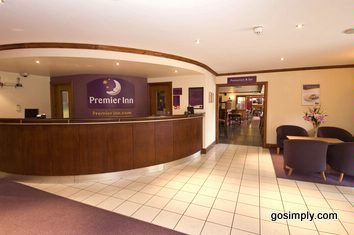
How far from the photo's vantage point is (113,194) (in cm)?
311

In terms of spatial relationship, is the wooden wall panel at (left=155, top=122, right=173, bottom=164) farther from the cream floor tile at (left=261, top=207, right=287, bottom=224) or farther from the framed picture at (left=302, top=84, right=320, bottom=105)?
the framed picture at (left=302, top=84, right=320, bottom=105)

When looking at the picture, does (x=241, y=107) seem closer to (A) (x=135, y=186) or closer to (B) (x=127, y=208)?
(A) (x=135, y=186)

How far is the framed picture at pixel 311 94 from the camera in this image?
568 cm

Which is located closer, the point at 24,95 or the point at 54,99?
the point at 24,95

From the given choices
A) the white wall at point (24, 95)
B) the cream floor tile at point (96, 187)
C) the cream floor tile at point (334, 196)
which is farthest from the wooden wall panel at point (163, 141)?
the white wall at point (24, 95)

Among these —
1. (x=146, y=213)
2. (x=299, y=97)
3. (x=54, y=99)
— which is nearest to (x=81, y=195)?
(x=146, y=213)

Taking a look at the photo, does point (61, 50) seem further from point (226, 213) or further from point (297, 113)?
point (297, 113)

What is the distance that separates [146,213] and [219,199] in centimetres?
119

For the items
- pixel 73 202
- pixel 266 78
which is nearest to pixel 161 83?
pixel 266 78

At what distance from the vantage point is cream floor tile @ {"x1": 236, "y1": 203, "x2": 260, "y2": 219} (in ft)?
8.30

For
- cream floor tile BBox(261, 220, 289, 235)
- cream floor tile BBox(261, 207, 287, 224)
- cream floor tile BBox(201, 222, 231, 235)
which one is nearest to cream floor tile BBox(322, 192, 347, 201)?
cream floor tile BBox(261, 207, 287, 224)

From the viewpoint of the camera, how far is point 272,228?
88.2 inches

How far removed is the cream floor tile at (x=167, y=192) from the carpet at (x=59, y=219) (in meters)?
0.75

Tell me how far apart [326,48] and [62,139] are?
5.76 m
